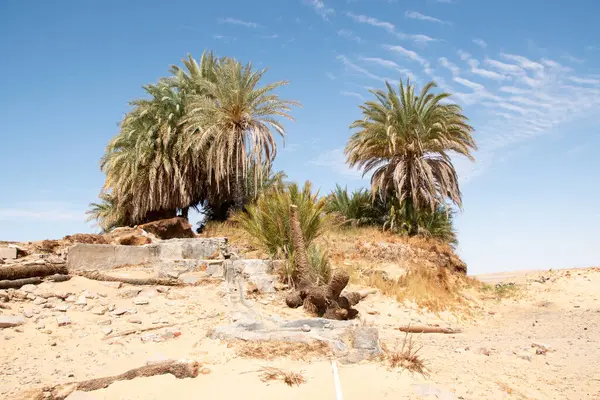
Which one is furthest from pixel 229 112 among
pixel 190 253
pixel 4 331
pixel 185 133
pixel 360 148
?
pixel 4 331

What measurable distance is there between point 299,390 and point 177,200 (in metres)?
13.9

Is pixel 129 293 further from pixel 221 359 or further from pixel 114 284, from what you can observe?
pixel 221 359

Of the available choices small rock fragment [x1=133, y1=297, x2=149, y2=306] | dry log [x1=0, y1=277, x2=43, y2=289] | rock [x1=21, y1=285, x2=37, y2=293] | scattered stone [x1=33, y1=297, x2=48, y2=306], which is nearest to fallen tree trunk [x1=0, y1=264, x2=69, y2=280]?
dry log [x1=0, y1=277, x2=43, y2=289]

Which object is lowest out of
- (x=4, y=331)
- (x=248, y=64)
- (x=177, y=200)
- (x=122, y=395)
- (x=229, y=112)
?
(x=122, y=395)

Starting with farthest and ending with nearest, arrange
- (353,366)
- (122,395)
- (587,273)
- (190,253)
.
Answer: (587,273), (190,253), (353,366), (122,395)

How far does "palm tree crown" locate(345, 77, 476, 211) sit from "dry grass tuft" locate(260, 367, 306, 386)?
1187 centimetres

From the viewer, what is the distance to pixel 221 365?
4.88 m

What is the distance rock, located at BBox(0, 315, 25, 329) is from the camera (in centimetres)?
549

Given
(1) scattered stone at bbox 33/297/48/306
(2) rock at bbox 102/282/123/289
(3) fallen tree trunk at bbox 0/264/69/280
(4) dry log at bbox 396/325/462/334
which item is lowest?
(4) dry log at bbox 396/325/462/334

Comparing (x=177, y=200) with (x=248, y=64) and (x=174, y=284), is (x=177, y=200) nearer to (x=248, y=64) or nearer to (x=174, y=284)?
(x=248, y=64)

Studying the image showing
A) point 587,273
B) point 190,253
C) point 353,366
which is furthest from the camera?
point 587,273

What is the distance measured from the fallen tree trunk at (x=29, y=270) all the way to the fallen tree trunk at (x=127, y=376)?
10.1ft

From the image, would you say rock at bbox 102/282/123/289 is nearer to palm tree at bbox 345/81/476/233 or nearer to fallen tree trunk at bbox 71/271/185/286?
fallen tree trunk at bbox 71/271/185/286

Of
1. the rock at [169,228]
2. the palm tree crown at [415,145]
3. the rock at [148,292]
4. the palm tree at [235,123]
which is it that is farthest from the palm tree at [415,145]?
the rock at [148,292]
